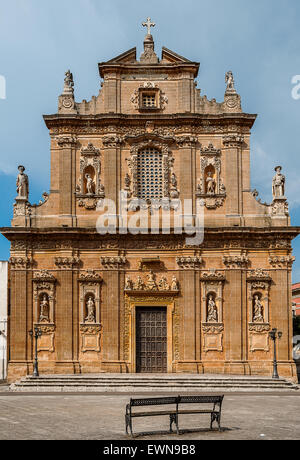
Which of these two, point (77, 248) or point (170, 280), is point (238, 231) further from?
point (77, 248)

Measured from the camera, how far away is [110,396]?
1063 inches

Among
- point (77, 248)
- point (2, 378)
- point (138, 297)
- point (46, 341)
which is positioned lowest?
point (2, 378)

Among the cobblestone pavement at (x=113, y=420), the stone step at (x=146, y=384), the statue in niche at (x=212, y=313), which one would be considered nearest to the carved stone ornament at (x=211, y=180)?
the statue in niche at (x=212, y=313)

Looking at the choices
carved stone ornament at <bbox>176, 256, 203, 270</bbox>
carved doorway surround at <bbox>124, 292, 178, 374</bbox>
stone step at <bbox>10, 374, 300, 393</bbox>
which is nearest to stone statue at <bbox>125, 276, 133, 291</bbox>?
carved doorway surround at <bbox>124, 292, 178, 374</bbox>

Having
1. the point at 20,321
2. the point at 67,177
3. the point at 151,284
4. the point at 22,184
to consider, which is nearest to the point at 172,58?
the point at 67,177

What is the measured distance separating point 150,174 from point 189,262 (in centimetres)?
511

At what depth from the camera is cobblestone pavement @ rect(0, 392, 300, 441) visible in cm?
1719

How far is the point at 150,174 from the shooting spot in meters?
34.9

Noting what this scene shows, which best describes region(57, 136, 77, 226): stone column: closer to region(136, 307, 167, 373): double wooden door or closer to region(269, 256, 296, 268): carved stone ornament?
region(136, 307, 167, 373): double wooden door

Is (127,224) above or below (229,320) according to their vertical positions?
above

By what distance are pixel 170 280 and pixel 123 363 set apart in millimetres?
4737

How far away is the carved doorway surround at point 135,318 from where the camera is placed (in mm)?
33406

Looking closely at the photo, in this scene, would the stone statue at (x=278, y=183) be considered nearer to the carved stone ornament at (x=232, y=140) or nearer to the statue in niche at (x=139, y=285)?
the carved stone ornament at (x=232, y=140)

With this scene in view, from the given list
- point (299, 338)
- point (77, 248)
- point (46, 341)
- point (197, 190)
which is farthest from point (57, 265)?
point (299, 338)
